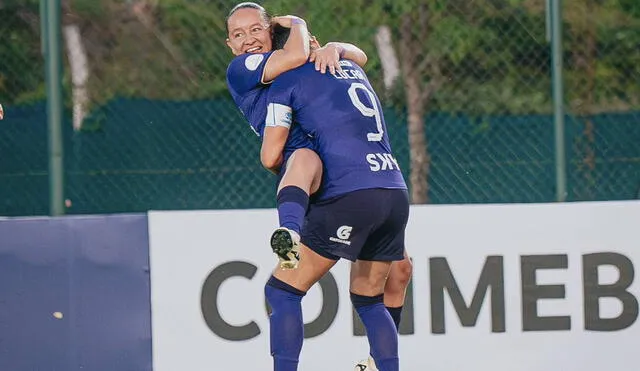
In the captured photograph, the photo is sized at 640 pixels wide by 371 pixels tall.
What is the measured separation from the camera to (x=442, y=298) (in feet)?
25.4

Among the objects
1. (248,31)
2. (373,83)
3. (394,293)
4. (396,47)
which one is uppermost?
(396,47)

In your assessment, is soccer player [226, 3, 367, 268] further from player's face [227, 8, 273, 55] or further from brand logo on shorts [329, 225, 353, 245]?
brand logo on shorts [329, 225, 353, 245]

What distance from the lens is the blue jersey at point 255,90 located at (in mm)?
6305

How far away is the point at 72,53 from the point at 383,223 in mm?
2700

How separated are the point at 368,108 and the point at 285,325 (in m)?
1.04

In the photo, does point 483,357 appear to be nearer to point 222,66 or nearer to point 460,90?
point 460,90

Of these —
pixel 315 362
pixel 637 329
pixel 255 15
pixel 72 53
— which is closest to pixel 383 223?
pixel 255 15

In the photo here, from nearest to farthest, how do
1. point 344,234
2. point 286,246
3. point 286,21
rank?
1. point 286,246
2. point 344,234
3. point 286,21

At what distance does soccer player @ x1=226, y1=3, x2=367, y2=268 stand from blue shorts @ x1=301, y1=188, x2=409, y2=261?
137mm

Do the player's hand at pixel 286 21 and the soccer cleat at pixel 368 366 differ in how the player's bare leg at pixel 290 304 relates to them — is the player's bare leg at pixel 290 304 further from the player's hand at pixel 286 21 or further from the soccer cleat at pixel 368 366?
the player's hand at pixel 286 21

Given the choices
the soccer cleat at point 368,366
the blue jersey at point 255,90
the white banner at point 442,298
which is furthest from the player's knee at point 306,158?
the white banner at point 442,298

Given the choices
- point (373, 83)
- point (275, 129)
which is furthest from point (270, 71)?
point (373, 83)

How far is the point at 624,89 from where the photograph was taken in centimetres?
823

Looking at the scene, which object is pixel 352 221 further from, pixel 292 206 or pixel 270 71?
pixel 270 71
